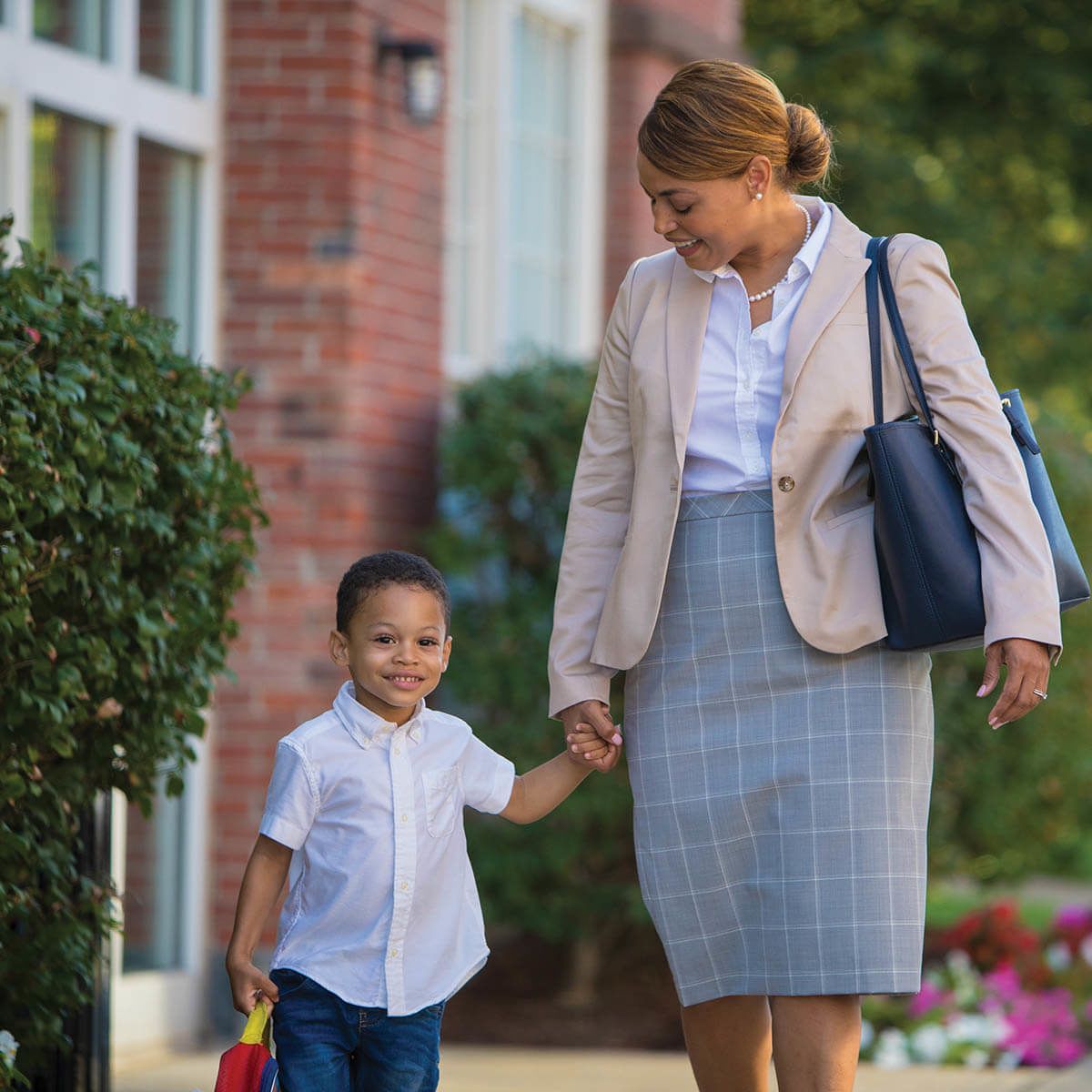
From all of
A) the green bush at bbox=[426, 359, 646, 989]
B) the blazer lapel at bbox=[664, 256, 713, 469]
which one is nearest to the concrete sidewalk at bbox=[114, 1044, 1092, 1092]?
the green bush at bbox=[426, 359, 646, 989]

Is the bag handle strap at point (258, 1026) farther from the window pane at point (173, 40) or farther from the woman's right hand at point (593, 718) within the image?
the window pane at point (173, 40)

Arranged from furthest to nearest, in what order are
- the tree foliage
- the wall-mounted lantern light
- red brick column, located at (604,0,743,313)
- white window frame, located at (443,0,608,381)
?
the tree foliage, red brick column, located at (604,0,743,313), white window frame, located at (443,0,608,381), the wall-mounted lantern light

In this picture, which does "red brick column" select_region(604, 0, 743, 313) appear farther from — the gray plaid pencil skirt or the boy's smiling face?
the boy's smiling face

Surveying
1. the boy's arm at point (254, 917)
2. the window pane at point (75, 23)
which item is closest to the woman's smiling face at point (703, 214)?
the boy's arm at point (254, 917)

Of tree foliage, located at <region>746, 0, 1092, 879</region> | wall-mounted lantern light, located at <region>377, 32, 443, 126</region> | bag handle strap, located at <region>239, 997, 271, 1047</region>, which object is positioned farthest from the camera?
tree foliage, located at <region>746, 0, 1092, 879</region>

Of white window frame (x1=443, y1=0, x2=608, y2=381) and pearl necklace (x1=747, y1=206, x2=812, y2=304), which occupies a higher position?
white window frame (x1=443, y1=0, x2=608, y2=381)

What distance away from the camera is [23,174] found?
5742 mm

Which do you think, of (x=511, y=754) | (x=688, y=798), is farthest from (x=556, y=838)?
(x=688, y=798)

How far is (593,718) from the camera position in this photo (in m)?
3.71

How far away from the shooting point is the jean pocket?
3.36m

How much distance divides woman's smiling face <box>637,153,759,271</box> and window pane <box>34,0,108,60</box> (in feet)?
9.26

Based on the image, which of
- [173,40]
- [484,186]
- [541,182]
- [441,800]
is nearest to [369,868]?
[441,800]

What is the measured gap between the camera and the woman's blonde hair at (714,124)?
354cm

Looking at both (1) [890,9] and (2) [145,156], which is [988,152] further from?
(2) [145,156]
